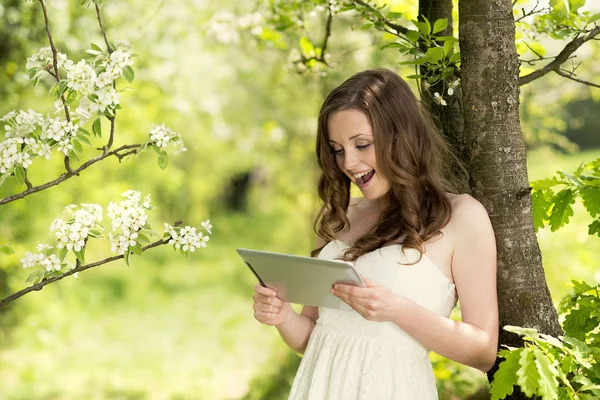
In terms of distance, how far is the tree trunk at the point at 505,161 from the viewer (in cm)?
187

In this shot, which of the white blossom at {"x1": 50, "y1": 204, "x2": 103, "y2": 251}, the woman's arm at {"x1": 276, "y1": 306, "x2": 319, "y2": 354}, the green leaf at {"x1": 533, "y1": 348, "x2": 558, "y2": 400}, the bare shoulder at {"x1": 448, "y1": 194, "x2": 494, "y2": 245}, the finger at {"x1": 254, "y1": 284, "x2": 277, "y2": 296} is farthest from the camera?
the woman's arm at {"x1": 276, "y1": 306, "x2": 319, "y2": 354}

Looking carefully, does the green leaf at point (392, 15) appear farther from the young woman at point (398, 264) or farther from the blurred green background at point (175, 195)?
the blurred green background at point (175, 195)

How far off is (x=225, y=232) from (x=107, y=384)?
8.18m

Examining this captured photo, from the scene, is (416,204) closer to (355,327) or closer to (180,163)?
(355,327)

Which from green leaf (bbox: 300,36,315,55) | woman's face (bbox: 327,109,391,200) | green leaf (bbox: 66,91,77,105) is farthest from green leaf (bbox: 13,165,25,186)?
green leaf (bbox: 300,36,315,55)

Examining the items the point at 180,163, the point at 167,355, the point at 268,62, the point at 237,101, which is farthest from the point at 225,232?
the point at 167,355

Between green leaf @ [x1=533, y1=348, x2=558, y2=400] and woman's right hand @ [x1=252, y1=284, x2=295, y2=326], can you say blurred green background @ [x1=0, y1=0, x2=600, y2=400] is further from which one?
green leaf @ [x1=533, y1=348, x2=558, y2=400]

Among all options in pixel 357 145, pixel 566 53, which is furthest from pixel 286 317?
pixel 566 53

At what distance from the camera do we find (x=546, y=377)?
1.38 meters

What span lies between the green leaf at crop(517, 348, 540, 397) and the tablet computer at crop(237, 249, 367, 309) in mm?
371

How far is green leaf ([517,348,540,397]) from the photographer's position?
54.3 inches

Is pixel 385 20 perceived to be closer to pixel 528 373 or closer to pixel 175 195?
pixel 528 373

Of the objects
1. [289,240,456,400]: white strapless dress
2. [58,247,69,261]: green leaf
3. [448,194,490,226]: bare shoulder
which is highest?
[448,194,490,226]: bare shoulder

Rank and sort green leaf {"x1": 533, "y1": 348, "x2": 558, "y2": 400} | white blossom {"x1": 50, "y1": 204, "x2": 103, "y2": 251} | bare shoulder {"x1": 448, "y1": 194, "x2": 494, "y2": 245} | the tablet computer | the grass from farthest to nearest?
the grass → bare shoulder {"x1": 448, "y1": 194, "x2": 494, "y2": 245} → white blossom {"x1": 50, "y1": 204, "x2": 103, "y2": 251} → the tablet computer → green leaf {"x1": 533, "y1": 348, "x2": 558, "y2": 400}
